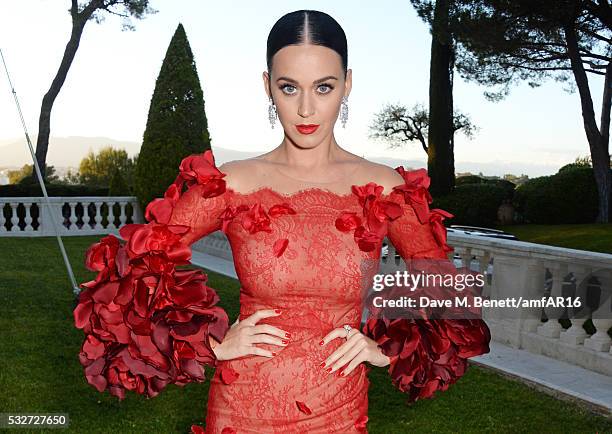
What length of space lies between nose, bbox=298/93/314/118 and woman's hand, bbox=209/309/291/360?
66 cm

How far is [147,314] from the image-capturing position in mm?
1862

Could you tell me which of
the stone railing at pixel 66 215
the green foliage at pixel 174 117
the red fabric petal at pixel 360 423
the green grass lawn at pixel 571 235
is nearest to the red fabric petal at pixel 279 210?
the red fabric petal at pixel 360 423

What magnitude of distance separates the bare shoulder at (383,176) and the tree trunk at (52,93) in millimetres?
23671

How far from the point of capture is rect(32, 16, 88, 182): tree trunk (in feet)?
78.5

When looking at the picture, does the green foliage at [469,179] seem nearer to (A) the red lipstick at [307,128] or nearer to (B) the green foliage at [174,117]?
(B) the green foliage at [174,117]

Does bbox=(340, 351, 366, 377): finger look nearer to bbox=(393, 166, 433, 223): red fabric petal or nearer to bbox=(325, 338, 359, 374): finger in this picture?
bbox=(325, 338, 359, 374): finger

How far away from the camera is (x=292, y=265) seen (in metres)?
2.01

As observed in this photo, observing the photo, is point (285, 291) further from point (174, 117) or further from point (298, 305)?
point (174, 117)

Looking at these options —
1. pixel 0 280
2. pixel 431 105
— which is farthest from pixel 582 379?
pixel 431 105

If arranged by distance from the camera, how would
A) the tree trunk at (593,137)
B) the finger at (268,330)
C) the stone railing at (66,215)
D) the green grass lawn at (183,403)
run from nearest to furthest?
1. the finger at (268,330)
2. the green grass lawn at (183,403)
3. the stone railing at (66,215)
4. the tree trunk at (593,137)

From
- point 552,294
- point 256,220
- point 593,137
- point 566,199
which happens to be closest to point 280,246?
point 256,220

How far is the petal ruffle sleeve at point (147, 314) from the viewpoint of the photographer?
188cm

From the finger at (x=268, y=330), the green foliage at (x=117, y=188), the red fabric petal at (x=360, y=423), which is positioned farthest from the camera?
the green foliage at (x=117, y=188)

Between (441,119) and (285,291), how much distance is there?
2061 centimetres
